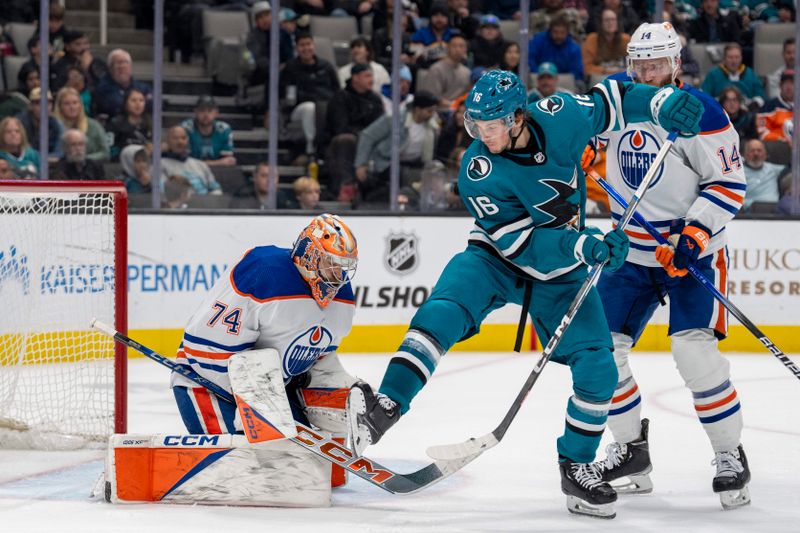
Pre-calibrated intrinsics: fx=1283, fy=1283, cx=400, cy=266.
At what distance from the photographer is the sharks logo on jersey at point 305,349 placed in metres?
3.24

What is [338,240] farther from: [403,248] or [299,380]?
[403,248]

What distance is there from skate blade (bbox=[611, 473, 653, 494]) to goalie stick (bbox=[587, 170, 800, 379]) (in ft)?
1.57

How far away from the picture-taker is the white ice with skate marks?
3.03m

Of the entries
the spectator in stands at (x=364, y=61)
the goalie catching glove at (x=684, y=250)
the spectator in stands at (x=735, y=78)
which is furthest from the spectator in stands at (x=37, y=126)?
the goalie catching glove at (x=684, y=250)

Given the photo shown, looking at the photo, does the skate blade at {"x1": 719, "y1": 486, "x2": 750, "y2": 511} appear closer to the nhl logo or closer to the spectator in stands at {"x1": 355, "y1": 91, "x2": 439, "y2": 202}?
the nhl logo

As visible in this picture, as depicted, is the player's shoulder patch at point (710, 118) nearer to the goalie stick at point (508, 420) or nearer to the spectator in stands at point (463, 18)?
the goalie stick at point (508, 420)

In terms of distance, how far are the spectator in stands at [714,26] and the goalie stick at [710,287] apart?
3764 mm

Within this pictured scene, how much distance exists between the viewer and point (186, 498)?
3150 mm

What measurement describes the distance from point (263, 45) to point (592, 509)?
376cm

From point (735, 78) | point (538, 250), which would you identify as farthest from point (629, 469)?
point (735, 78)

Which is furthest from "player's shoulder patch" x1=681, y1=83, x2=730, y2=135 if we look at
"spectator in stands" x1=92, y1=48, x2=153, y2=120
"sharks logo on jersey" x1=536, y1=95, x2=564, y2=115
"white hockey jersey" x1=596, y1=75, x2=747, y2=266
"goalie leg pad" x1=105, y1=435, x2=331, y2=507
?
"spectator in stands" x1=92, y1=48, x2=153, y2=120

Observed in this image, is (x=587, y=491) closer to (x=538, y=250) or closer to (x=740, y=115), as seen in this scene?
(x=538, y=250)

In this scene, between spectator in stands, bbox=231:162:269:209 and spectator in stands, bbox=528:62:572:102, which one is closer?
spectator in stands, bbox=231:162:269:209

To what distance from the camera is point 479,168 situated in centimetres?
306
